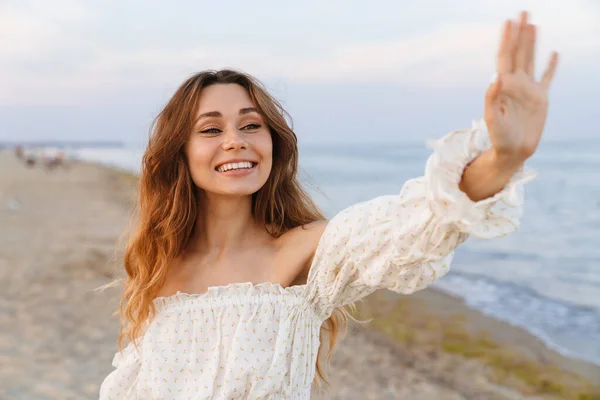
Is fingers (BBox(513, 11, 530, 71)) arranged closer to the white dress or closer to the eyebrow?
the white dress

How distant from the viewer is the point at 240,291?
84.9 inches

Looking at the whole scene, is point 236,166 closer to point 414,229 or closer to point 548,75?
point 414,229

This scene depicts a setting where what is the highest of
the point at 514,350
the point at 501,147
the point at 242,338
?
the point at 501,147

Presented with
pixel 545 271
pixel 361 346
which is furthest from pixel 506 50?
pixel 545 271

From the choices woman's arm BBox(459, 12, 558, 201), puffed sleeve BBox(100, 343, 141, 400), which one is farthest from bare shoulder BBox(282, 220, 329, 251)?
woman's arm BBox(459, 12, 558, 201)

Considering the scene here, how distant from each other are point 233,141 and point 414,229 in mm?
793

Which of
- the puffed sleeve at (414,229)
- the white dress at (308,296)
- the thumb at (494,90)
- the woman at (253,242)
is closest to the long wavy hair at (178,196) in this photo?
the woman at (253,242)

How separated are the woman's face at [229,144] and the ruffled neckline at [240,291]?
316 millimetres

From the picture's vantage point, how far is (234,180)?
7.14 ft

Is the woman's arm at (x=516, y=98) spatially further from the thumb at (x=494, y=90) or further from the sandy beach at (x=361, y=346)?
the sandy beach at (x=361, y=346)

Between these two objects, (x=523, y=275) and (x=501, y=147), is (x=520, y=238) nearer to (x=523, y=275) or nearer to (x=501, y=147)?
(x=523, y=275)

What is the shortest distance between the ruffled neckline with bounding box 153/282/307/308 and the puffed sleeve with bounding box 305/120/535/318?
0.23 feet

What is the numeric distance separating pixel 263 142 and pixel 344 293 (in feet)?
1.95

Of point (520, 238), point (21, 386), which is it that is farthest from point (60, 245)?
point (520, 238)
